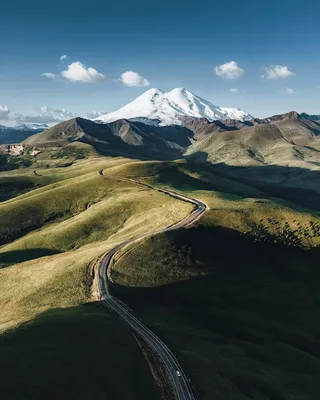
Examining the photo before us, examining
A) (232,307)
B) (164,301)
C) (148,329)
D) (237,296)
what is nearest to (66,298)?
(164,301)

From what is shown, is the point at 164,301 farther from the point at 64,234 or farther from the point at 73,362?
the point at 64,234

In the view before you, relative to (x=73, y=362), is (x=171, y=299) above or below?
below

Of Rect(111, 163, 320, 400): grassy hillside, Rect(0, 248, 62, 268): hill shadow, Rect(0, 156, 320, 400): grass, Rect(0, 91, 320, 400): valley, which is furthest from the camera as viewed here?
Rect(0, 248, 62, 268): hill shadow

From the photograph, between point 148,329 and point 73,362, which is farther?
point 148,329

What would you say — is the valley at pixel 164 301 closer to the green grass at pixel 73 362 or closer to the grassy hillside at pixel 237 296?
the green grass at pixel 73 362

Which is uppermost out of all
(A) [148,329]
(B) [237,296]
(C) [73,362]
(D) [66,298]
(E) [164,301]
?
(C) [73,362]

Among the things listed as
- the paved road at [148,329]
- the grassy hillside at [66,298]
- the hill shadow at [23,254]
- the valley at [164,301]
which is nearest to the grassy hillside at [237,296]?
the valley at [164,301]

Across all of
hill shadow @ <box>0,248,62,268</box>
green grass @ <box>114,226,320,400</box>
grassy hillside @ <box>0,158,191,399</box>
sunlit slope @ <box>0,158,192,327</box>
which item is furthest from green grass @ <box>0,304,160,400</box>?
hill shadow @ <box>0,248,62,268</box>

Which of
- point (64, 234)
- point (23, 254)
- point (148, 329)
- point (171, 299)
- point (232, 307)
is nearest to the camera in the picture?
point (148, 329)

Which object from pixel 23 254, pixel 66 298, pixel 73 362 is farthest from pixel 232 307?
pixel 23 254

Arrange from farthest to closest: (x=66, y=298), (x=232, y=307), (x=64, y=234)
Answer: (x=64, y=234) < (x=232, y=307) < (x=66, y=298)

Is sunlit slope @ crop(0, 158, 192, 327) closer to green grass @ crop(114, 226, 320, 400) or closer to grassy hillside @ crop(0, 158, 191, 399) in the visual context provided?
grassy hillside @ crop(0, 158, 191, 399)
